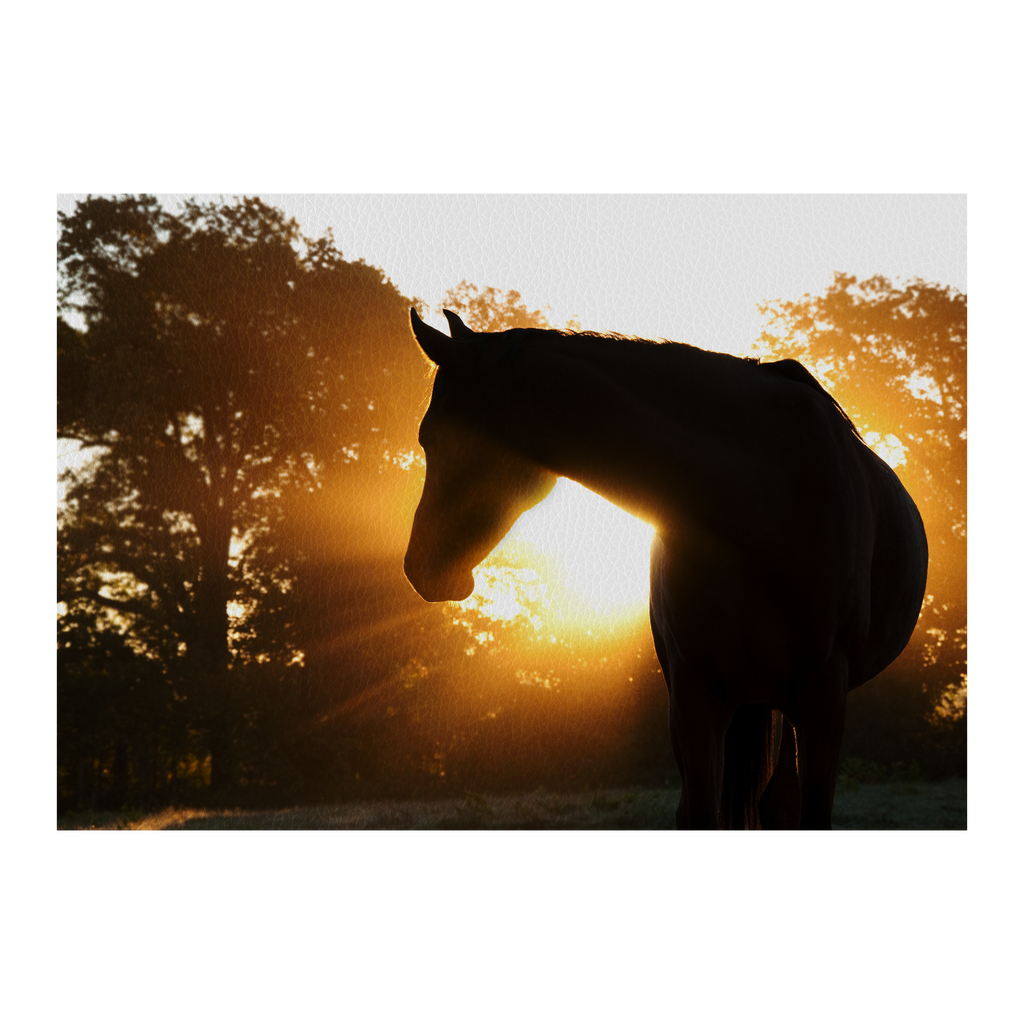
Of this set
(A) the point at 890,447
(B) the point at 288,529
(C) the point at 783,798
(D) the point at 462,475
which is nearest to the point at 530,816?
(B) the point at 288,529

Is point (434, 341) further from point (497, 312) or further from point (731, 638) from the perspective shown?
point (497, 312)

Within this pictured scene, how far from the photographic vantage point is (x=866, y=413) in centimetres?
862

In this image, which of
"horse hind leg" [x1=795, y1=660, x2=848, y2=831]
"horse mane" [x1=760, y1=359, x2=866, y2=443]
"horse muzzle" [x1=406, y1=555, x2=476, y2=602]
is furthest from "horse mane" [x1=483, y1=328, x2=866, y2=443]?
"horse hind leg" [x1=795, y1=660, x2=848, y2=831]

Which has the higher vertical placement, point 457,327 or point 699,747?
point 457,327

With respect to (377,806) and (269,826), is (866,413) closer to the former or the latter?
(377,806)

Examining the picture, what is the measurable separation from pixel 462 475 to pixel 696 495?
69 centimetres

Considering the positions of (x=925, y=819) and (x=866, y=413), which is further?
(x=866, y=413)

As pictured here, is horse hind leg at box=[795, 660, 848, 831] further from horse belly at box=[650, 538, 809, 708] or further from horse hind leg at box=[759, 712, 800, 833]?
horse hind leg at box=[759, 712, 800, 833]

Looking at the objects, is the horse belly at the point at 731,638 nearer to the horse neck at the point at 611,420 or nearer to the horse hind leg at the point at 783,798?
the horse neck at the point at 611,420

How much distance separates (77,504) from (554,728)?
7.20 meters

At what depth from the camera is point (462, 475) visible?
211 cm

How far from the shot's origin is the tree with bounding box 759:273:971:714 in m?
8.30
